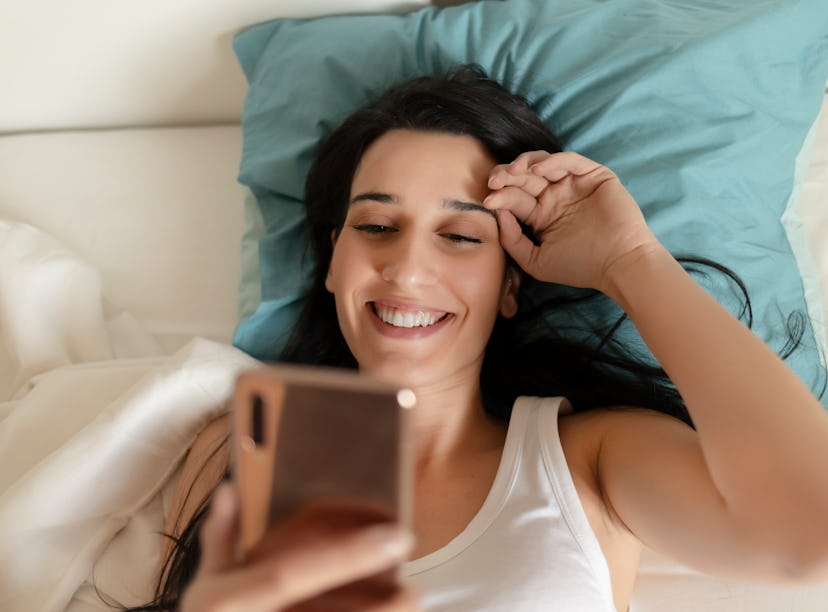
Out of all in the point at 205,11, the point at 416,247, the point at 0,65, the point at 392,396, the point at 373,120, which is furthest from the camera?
the point at 0,65

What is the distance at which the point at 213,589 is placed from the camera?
490 millimetres

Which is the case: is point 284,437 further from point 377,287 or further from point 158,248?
point 158,248

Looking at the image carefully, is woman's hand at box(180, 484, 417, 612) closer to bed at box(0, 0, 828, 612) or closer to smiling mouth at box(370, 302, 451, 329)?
smiling mouth at box(370, 302, 451, 329)

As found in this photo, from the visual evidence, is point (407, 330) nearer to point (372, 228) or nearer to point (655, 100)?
point (372, 228)

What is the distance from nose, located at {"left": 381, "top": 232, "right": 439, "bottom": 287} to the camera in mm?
915

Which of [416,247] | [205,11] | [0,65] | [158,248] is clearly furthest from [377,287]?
[0,65]

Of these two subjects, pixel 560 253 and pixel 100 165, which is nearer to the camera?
pixel 560 253

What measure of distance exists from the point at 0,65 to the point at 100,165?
0.27 meters

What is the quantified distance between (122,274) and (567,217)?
34.2 inches

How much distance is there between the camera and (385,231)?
3.25 feet

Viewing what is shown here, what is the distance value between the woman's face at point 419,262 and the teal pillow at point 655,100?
0.26 m

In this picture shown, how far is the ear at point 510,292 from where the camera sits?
3.56ft

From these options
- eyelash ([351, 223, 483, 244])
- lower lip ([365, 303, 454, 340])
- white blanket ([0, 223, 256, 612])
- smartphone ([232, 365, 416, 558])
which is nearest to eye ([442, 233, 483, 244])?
eyelash ([351, 223, 483, 244])

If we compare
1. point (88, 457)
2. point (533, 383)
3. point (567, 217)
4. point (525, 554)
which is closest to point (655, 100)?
point (567, 217)
